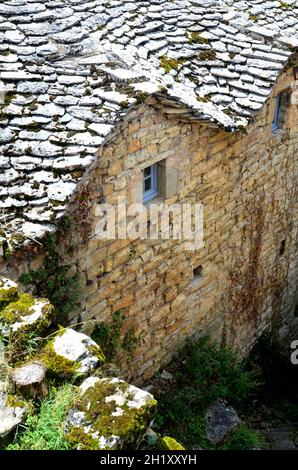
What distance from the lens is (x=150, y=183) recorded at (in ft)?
23.3

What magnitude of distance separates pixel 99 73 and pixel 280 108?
3.93 meters

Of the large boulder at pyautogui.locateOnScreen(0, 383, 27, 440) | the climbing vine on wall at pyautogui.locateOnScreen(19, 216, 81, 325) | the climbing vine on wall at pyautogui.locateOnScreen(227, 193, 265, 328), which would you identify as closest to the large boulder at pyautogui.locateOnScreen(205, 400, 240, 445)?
the climbing vine on wall at pyautogui.locateOnScreen(227, 193, 265, 328)

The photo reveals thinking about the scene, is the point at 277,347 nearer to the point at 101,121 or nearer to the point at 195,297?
the point at 195,297

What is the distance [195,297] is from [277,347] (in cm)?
325

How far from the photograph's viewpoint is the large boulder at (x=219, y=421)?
299 inches

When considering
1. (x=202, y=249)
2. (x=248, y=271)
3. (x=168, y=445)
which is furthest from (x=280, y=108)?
(x=168, y=445)

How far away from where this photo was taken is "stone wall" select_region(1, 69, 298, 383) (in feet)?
20.9

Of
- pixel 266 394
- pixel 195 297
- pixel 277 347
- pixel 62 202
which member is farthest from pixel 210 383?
pixel 62 202

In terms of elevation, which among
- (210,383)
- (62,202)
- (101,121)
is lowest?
(210,383)

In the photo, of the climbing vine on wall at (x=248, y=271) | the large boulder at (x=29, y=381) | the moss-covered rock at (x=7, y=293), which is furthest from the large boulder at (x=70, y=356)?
the climbing vine on wall at (x=248, y=271)

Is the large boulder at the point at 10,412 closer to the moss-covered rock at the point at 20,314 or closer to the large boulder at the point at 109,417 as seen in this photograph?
the large boulder at the point at 109,417

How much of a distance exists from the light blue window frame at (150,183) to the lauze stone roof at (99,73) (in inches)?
30.4

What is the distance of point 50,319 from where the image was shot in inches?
171
